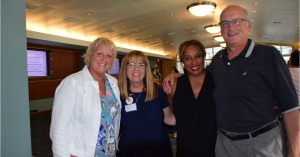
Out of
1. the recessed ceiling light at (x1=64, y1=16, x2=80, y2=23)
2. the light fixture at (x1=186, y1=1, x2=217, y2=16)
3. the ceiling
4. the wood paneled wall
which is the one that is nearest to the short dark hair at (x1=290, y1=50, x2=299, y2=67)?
the light fixture at (x1=186, y1=1, x2=217, y2=16)

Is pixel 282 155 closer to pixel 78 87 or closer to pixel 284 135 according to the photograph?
pixel 284 135

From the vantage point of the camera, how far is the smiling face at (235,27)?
5.53 ft

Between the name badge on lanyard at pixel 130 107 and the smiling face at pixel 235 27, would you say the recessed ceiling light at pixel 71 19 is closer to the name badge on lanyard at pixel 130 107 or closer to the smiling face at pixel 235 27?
the name badge on lanyard at pixel 130 107

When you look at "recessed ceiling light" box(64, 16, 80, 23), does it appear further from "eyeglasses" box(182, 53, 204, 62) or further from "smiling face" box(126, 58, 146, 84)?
"eyeglasses" box(182, 53, 204, 62)

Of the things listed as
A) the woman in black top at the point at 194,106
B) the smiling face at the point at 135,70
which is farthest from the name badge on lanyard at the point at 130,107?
the woman in black top at the point at 194,106

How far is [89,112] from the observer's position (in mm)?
1751

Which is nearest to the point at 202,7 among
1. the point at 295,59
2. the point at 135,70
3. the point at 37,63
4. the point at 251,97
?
the point at 295,59

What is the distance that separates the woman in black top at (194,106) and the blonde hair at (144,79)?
7.7 inches

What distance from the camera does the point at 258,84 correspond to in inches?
62.0

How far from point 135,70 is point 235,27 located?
88 centimetres

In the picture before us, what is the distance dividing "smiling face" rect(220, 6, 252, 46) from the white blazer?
1.09 meters

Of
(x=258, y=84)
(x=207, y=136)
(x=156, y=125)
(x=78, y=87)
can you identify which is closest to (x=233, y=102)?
(x=258, y=84)

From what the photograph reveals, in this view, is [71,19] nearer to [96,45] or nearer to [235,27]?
[96,45]

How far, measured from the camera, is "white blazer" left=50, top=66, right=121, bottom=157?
1.66 m
